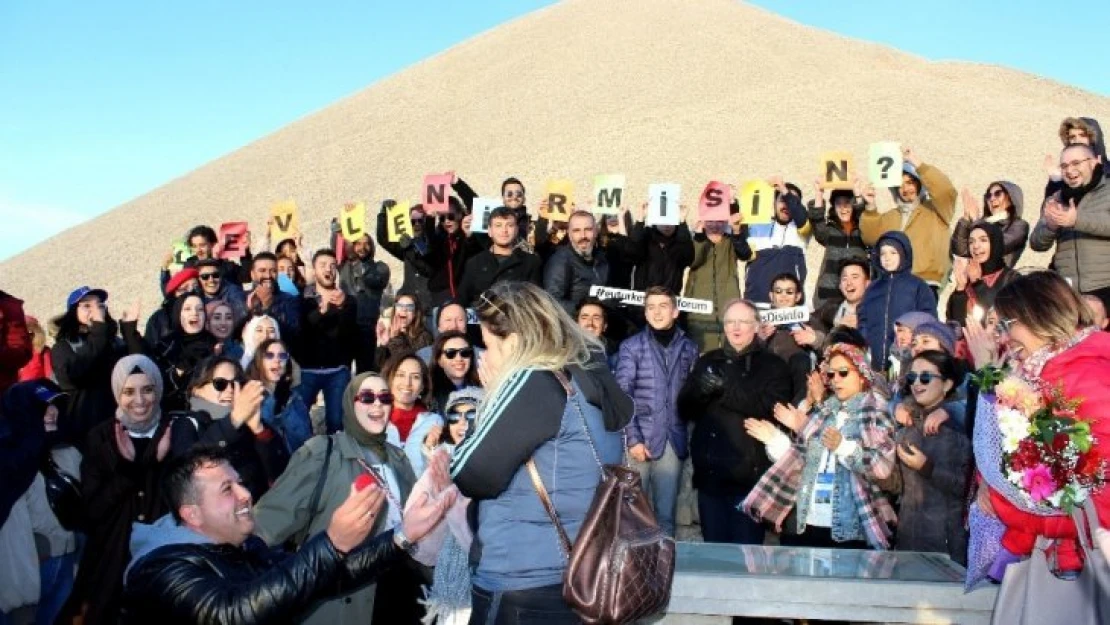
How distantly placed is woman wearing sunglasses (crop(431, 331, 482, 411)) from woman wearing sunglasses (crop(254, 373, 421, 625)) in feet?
7.36

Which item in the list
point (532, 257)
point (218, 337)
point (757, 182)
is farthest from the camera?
point (757, 182)

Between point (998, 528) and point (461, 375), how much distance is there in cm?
417

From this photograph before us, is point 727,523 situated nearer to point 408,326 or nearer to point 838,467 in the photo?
point 838,467

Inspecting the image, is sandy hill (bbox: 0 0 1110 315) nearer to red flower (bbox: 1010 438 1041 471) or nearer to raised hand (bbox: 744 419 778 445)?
raised hand (bbox: 744 419 778 445)

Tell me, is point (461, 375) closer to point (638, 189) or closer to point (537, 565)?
point (537, 565)

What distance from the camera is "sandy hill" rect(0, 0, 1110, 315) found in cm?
3947

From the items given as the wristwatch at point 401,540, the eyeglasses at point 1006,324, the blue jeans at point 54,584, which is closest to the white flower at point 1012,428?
the eyeglasses at point 1006,324

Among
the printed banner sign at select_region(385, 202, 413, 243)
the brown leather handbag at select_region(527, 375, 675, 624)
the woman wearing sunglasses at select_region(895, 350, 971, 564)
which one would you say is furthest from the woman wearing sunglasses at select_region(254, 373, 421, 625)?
the printed banner sign at select_region(385, 202, 413, 243)

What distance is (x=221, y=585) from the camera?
351 cm

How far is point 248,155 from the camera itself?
53.2 meters

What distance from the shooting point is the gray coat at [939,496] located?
19.4 ft

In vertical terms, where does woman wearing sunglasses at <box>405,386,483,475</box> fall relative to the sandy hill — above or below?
below

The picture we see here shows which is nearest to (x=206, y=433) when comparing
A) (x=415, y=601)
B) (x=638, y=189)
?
(x=415, y=601)

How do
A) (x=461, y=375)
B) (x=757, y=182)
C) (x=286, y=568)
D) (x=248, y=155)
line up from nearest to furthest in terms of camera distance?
1. (x=286, y=568)
2. (x=461, y=375)
3. (x=757, y=182)
4. (x=248, y=155)
